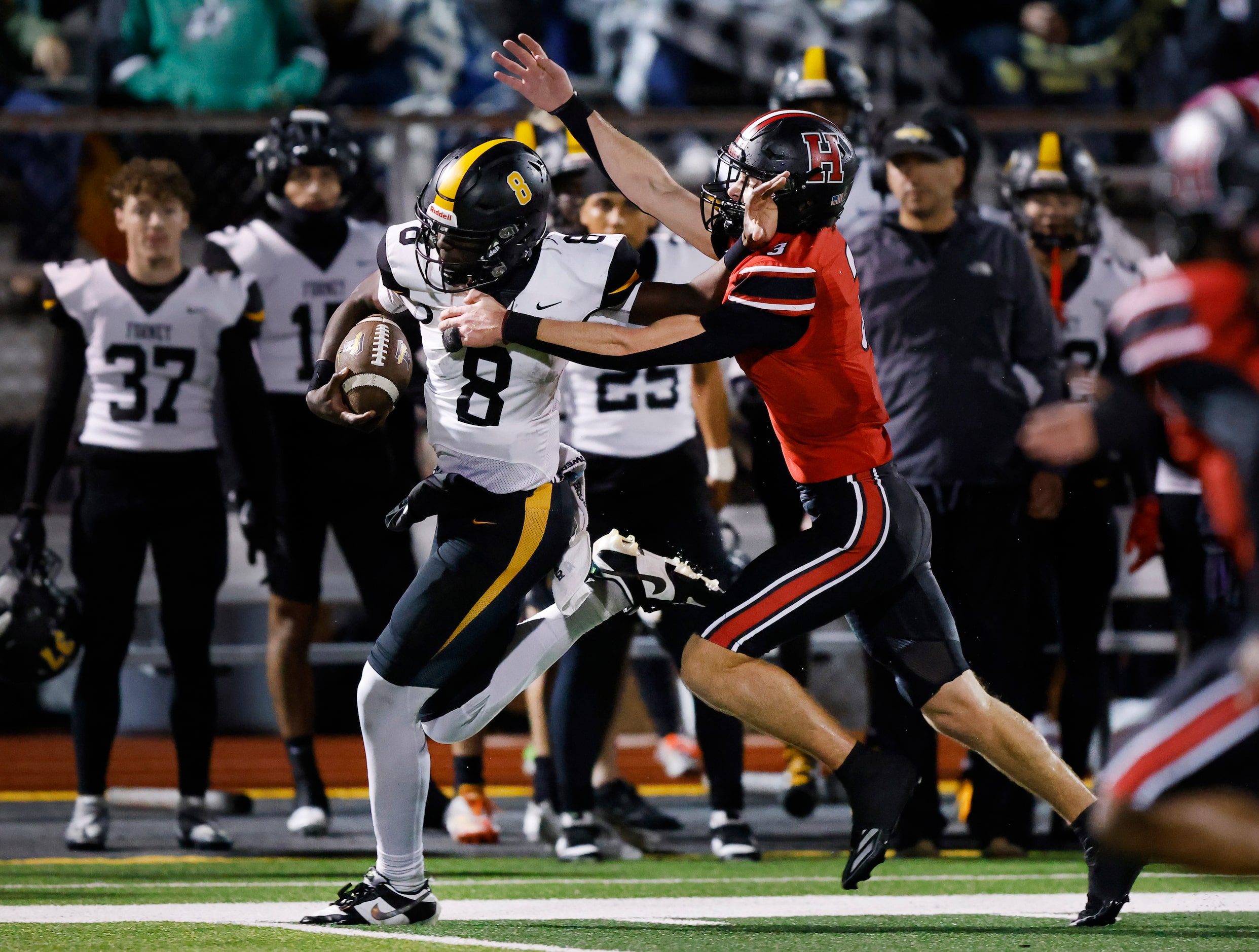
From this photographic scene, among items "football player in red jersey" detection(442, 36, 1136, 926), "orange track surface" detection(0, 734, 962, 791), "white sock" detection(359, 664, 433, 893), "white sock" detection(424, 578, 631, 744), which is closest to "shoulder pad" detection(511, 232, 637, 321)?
"football player in red jersey" detection(442, 36, 1136, 926)

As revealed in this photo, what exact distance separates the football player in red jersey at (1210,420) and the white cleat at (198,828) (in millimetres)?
3518

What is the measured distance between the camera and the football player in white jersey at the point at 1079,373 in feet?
19.7

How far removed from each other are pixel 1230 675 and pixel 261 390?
3.80 m

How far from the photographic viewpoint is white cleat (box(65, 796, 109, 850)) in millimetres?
5801

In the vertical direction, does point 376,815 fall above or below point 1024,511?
below

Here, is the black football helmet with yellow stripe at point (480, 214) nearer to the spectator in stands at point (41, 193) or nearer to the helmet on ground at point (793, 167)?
the helmet on ground at point (793, 167)

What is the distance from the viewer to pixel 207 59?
26.6 feet

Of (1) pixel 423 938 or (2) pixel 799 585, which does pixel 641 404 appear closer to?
(2) pixel 799 585

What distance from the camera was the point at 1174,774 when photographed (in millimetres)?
2920

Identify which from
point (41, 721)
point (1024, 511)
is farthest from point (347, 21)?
point (1024, 511)

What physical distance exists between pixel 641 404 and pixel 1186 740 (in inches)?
122

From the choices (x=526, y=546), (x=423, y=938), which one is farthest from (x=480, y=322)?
(x=423, y=938)

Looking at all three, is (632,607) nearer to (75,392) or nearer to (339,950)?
(339,950)

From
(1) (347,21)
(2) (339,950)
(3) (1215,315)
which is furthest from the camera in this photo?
(1) (347,21)
